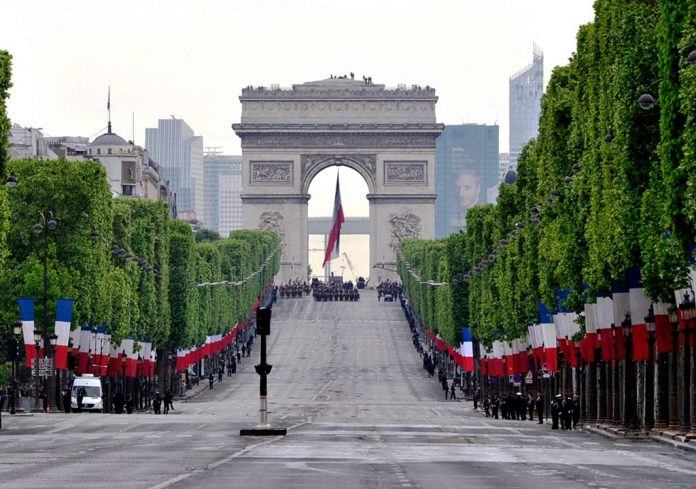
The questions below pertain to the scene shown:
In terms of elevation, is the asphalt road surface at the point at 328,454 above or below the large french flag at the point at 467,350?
below

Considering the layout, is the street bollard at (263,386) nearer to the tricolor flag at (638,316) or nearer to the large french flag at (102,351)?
the tricolor flag at (638,316)

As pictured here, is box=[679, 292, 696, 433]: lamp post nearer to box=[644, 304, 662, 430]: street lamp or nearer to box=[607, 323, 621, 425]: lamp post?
box=[644, 304, 662, 430]: street lamp

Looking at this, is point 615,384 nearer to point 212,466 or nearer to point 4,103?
point 4,103

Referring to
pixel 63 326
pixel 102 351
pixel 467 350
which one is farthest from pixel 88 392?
pixel 467 350

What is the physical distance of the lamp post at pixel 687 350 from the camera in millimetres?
50366

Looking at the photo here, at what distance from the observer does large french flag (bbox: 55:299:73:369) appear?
78375mm

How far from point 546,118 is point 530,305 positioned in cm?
931

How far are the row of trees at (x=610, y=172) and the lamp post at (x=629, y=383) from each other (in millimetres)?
1342

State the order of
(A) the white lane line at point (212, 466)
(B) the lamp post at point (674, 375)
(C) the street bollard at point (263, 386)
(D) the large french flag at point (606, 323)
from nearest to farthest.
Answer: (A) the white lane line at point (212, 466)
(C) the street bollard at point (263, 386)
(B) the lamp post at point (674, 375)
(D) the large french flag at point (606, 323)

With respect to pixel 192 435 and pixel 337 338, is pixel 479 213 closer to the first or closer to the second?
pixel 337 338

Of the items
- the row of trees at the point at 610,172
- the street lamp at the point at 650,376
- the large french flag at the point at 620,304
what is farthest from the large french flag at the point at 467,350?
the large french flag at the point at 620,304

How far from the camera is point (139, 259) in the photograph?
10531 centimetres

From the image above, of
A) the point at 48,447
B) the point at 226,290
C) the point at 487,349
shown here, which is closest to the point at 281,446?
the point at 48,447

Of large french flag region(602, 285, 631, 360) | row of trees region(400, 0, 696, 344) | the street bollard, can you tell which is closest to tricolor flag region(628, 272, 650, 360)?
row of trees region(400, 0, 696, 344)
